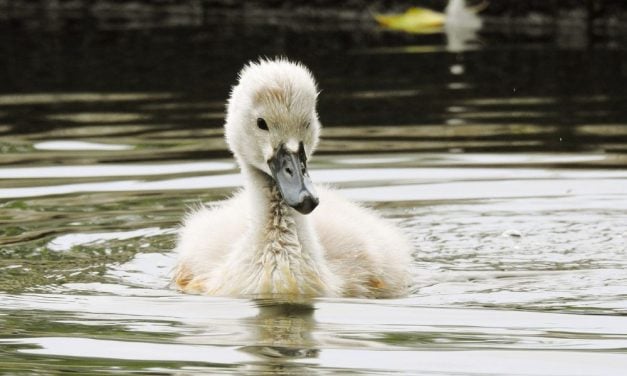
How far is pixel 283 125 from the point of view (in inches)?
297

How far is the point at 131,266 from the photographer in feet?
27.8

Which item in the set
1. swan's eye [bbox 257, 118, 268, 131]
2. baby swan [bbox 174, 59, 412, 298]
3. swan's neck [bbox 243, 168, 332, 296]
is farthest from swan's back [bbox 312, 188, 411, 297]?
swan's eye [bbox 257, 118, 268, 131]

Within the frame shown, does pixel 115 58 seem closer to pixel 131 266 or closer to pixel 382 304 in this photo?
pixel 131 266

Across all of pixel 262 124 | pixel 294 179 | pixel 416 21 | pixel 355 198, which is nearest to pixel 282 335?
pixel 294 179

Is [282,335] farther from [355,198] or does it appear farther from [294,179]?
[355,198]

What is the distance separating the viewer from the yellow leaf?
2106 centimetres

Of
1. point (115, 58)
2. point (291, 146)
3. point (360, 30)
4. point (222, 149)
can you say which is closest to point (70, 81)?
point (115, 58)

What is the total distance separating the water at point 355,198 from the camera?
20.7ft

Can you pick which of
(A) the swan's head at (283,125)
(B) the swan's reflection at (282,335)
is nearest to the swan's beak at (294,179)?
(A) the swan's head at (283,125)

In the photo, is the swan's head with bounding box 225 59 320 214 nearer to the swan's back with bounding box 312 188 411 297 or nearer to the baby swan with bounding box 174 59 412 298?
the baby swan with bounding box 174 59 412 298

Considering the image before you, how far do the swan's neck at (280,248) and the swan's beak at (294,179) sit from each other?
0.28m

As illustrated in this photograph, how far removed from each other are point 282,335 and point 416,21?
591 inches

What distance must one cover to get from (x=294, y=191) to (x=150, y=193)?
3.19 metres

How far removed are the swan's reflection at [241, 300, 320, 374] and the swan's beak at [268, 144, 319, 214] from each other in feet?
1.52
